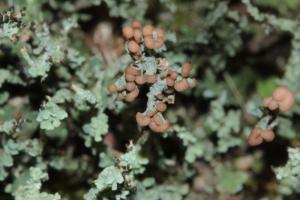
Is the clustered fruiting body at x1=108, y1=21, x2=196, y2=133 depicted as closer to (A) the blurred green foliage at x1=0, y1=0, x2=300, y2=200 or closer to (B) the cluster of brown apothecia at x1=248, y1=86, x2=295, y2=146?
(A) the blurred green foliage at x1=0, y1=0, x2=300, y2=200

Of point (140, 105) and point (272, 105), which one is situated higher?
point (140, 105)

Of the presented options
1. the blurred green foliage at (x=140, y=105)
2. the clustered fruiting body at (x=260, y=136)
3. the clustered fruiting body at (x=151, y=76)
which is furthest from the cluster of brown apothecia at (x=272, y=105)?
the clustered fruiting body at (x=151, y=76)

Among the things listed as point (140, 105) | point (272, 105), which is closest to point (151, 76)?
point (272, 105)

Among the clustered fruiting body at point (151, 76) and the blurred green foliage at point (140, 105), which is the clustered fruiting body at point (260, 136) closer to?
the blurred green foliage at point (140, 105)

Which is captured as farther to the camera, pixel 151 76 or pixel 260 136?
pixel 260 136

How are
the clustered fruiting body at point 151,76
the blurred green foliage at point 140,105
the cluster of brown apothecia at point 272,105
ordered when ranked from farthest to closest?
the blurred green foliage at point 140,105
the cluster of brown apothecia at point 272,105
the clustered fruiting body at point 151,76

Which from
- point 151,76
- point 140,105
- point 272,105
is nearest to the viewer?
point 151,76

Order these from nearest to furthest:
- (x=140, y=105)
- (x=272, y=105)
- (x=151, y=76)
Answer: (x=151, y=76)
(x=272, y=105)
(x=140, y=105)

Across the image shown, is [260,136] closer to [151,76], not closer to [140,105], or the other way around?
[151,76]
